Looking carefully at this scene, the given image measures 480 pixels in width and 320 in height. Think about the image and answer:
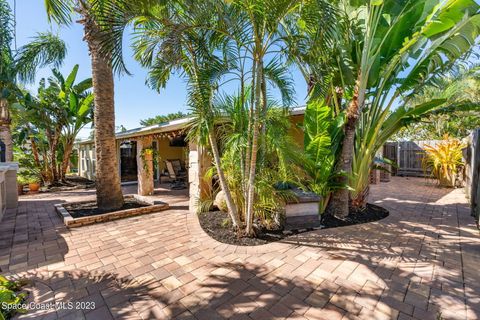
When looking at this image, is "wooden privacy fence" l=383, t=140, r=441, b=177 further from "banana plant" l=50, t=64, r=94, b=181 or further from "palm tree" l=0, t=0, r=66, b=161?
"banana plant" l=50, t=64, r=94, b=181

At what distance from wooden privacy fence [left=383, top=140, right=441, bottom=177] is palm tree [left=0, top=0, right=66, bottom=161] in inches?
684

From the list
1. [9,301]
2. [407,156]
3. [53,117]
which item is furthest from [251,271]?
[407,156]

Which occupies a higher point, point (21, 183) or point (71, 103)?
point (71, 103)

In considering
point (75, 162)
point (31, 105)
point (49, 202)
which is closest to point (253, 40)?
point (49, 202)

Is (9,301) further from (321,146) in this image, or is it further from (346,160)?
(346,160)

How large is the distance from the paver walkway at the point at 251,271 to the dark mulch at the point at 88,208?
0.73m

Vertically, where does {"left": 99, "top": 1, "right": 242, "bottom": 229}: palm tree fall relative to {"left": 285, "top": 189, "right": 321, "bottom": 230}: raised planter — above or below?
above

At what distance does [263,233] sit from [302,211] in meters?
1.01

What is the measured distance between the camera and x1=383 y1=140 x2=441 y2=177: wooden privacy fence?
1345 cm

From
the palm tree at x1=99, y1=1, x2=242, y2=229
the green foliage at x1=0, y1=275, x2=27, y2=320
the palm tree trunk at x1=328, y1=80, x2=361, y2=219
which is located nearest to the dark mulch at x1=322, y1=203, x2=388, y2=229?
the palm tree trunk at x1=328, y1=80, x2=361, y2=219

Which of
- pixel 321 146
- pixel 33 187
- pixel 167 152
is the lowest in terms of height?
pixel 33 187

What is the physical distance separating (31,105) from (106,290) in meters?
11.4

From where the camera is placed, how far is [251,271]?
322 cm

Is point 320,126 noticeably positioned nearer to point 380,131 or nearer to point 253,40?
point 380,131
